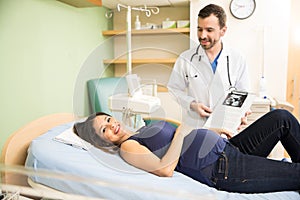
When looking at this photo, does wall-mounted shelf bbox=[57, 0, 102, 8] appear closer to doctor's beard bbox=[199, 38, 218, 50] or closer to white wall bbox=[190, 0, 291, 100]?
doctor's beard bbox=[199, 38, 218, 50]

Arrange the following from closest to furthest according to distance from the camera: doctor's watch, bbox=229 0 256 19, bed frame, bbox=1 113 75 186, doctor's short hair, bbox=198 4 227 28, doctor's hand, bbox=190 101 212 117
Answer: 1. bed frame, bbox=1 113 75 186
2. doctor's hand, bbox=190 101 212 117
3. doctor's short hair, bbox=198 4 227 28
4. doctor's watch, bbox=229 0 256 19

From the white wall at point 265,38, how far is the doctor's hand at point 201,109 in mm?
1219

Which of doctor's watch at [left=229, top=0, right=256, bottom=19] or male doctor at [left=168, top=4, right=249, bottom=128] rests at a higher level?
doctor's watch at [left=229, top=0, right=256, bottom=19]

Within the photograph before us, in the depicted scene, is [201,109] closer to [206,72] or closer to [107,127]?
[206,72]

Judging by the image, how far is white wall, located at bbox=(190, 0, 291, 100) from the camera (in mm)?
2570

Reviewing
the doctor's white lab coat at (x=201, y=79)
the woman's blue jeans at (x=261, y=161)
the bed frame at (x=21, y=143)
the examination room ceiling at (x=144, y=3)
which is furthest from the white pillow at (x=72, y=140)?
the examination room ceiling at (x=144, y=3)

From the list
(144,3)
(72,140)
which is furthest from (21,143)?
(144,3)

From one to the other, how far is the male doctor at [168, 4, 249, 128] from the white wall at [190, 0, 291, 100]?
82cm

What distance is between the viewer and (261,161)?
1.34 metres

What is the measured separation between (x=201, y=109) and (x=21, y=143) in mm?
914

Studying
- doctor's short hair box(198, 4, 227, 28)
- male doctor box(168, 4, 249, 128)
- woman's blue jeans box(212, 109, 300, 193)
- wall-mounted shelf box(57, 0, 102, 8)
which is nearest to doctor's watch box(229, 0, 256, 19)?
male doctor box(168, 4, 249, 128)

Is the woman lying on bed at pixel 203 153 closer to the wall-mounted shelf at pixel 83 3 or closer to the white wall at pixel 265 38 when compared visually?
the wall-mounted shelf at pixel 83 3

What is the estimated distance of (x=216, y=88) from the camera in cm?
160

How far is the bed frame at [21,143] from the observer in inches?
52.4
